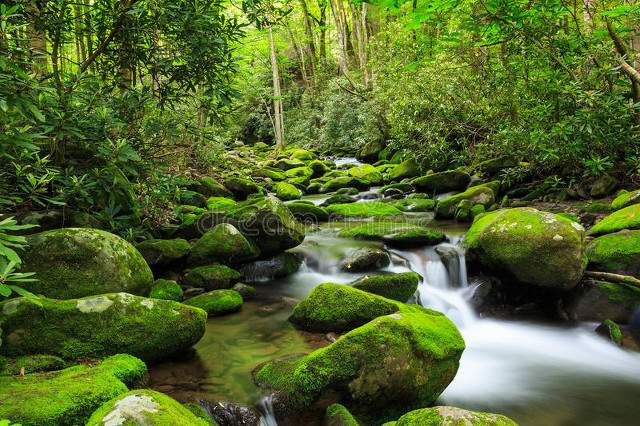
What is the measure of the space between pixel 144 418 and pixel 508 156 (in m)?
11.7

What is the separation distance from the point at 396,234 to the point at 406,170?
23.6 ft

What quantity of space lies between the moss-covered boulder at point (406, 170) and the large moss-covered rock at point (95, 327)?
11.9 metres

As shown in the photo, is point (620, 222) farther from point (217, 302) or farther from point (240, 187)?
point (240, 187)

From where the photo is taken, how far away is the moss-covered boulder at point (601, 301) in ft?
16.4

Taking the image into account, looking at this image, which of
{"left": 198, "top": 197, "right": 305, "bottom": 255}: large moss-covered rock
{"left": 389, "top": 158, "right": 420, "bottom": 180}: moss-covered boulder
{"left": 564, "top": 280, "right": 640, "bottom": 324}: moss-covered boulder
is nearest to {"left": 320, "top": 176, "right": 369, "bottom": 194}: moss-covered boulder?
{"left": 389, "top": 158, "right": 420, "bottom": 180}: moss-covered boulder

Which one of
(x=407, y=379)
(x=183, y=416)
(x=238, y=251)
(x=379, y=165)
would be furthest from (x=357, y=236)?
(x=379, y=165)

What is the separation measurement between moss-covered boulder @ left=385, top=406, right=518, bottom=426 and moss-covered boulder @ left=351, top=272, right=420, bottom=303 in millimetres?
2921

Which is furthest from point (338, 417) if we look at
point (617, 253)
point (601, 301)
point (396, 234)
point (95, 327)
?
point (396, 234)

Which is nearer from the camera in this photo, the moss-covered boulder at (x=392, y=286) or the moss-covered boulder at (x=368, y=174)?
the moss-covered boulder at (x=392, y=286)

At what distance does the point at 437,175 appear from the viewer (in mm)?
12055

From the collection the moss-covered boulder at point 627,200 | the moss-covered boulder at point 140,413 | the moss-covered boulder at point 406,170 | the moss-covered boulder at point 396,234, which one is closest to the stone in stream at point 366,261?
the moss-covered boulder at point 396,234

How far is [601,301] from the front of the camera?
5.16 m

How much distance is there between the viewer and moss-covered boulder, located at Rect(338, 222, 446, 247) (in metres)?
7.65

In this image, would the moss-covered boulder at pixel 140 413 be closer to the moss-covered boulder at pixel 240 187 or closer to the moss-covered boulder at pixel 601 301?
the moss-covered boulder at pixel 601 301
